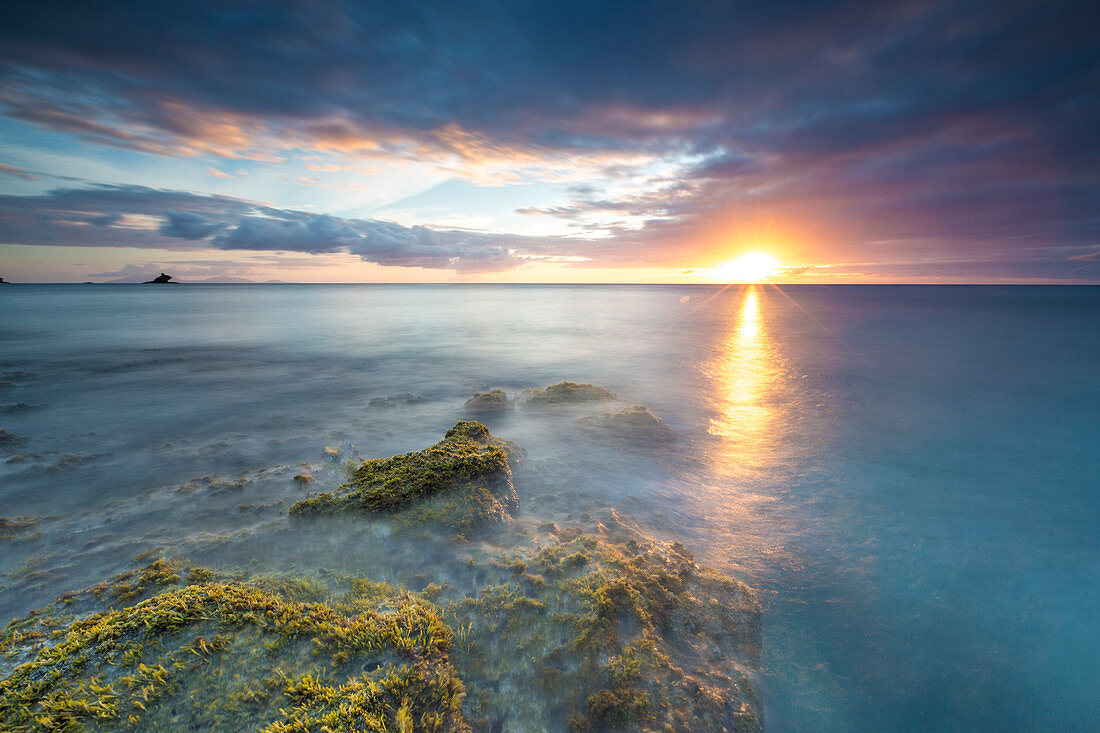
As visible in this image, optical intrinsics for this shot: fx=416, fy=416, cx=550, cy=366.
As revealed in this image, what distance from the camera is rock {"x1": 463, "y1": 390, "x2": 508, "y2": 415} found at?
1467cm

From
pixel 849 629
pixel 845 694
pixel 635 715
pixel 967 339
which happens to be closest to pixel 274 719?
pixel 635 715

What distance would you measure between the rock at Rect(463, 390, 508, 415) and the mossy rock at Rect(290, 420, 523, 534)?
6.65m

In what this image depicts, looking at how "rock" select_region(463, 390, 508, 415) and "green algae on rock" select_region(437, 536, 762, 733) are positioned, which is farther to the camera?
"rock" select_region(463, 390, 508, 415)

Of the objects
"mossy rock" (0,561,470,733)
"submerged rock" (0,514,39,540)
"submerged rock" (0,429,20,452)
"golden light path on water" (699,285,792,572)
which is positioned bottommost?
"golden light path on water" (699,285,792,572)

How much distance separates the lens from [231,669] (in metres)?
3.61

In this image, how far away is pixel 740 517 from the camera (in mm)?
8727

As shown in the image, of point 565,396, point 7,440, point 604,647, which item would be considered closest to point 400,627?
point 604,647

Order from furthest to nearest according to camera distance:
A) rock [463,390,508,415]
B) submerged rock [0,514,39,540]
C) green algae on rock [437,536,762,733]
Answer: rock [463,390,508,415], submerged rock [0,514,39,540], green algae on rock [437,536,762,733]

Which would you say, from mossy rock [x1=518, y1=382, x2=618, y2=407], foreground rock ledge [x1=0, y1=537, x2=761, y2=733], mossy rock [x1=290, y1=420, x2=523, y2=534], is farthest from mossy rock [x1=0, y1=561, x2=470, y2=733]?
mossy rock [x1=518, y1=382, x2=618, y2=407]

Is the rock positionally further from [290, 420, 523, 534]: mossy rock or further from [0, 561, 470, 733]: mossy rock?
[0, 561, 470, 733]: mossy rock

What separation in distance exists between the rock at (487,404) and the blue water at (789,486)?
1.12 meters

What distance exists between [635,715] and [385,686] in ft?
7.89

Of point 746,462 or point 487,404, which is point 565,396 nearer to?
point 487,404

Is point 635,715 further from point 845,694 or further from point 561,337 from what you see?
point 561,337
